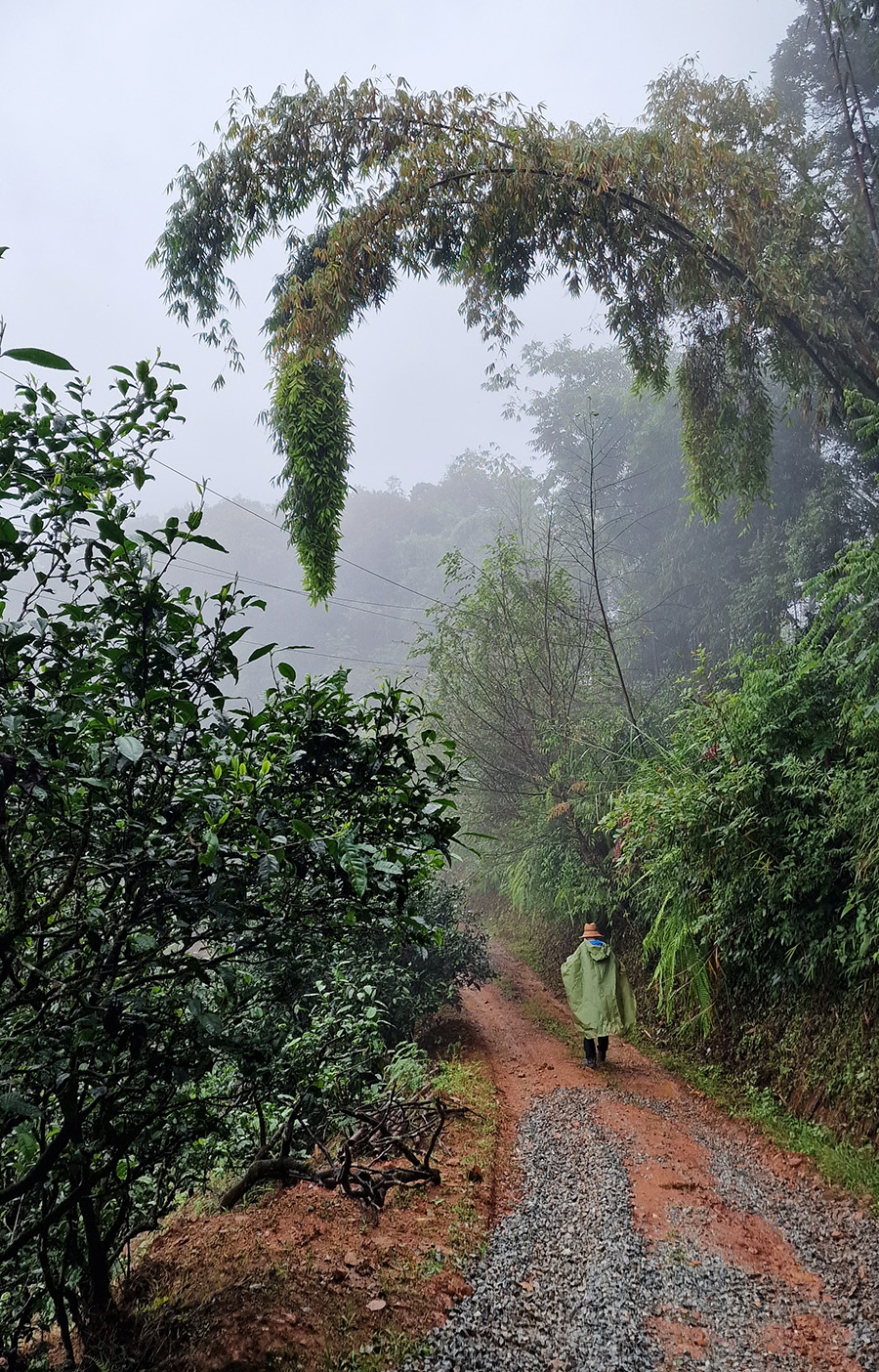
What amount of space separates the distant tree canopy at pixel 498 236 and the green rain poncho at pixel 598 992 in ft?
12.8

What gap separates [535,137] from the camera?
18.2 feet

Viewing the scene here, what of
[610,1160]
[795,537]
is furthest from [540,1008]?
[795,537]

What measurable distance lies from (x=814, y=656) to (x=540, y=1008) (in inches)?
218

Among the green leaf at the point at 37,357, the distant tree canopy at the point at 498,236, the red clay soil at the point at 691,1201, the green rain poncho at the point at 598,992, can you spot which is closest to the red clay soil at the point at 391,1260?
the red clay soil at the point at 691,1201

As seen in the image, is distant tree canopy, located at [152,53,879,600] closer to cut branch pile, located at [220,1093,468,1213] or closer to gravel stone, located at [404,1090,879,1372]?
cut branch pile, located at [220,1093,468,1213]

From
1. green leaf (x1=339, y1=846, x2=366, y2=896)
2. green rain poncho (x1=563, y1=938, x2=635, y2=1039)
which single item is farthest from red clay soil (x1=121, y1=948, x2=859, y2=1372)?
green leaf (x1=339, y1=846, x2=366, y2=896)

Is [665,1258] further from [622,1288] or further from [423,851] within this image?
[423,851]

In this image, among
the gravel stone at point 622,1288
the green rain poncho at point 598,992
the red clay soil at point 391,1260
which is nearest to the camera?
the red clay soil at point 391,1260

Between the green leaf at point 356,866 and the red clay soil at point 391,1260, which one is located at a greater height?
the green leaf at point 356,866

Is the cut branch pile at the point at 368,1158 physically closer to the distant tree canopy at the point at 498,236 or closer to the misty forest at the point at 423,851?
the misty forest at the point at 423,851

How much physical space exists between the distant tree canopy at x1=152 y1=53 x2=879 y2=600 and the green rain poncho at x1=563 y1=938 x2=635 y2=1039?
391cm

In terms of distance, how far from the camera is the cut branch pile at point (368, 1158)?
3.05 metres

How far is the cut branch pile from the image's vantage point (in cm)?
305

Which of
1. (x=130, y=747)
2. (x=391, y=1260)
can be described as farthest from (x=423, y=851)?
(x=391, y=1260)
